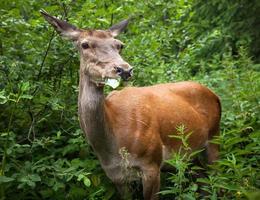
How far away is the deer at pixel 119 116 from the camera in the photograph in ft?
17.3

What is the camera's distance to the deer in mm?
5281

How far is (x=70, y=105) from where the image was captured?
6684 mm

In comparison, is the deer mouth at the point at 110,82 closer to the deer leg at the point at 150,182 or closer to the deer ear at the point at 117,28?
the deer ear at the point at 117,28

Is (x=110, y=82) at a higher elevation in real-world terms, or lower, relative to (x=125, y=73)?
lower

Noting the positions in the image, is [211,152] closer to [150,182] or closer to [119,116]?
[150,182]

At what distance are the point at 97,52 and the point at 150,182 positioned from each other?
142cm

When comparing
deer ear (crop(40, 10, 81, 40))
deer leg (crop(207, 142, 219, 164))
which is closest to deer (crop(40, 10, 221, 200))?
deer ear (crop(40, 10, 81, 40))

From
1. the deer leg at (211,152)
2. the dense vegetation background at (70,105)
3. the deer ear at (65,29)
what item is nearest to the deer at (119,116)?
the deer ear at (65,29)

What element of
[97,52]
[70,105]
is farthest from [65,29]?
[70,105]

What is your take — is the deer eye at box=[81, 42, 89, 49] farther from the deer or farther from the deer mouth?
the deer mouth

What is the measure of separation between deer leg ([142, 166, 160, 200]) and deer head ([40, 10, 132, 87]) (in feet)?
3.43

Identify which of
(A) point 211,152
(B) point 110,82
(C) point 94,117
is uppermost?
(B) point 110,82

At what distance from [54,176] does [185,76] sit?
164 inches

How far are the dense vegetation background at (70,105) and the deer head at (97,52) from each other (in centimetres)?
66
